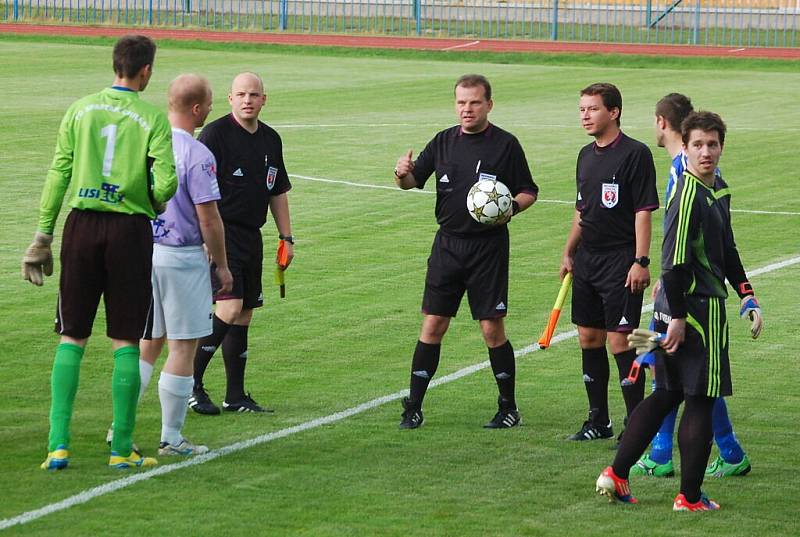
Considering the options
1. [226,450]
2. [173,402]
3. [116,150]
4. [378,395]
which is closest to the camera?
[116,150]

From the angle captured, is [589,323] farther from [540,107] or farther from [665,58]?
[665,58]

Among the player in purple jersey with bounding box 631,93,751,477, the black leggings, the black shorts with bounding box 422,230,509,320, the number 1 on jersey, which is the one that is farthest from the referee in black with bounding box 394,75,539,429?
the number 1 on jersey

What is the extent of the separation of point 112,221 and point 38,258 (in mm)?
499

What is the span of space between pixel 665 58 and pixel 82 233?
3192 centimetres

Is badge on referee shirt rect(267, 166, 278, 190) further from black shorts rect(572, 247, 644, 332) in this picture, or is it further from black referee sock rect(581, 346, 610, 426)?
black referee sock rect(581, 346, 610, 426)

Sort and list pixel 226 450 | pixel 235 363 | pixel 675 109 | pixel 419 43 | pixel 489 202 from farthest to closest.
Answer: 1. pixel 419 43
2. pixel 235 363
3. pixel 489 202
4. pixel 226 450
5. pixel 675 109

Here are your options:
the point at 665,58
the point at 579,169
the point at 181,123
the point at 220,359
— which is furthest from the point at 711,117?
the point at 665,58

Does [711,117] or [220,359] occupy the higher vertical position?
[711,117]

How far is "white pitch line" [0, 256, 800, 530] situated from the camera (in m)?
7.24

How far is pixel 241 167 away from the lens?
372 inches

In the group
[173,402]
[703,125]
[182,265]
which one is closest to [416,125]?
[182,265]

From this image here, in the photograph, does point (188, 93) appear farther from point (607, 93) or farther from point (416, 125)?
point (416, 125)

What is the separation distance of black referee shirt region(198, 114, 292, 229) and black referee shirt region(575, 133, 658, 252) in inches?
80.0

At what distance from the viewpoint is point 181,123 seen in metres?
8.38
